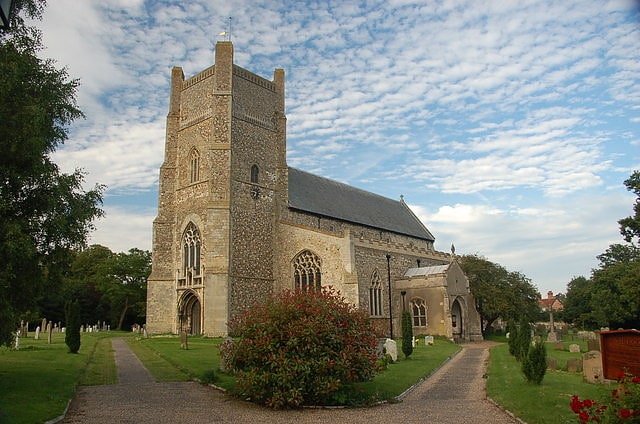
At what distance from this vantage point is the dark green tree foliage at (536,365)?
13.6 meters

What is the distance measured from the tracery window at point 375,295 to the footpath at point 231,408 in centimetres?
1977

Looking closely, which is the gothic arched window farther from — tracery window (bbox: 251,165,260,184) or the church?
tracery window (bbox: 251,165,260,184)

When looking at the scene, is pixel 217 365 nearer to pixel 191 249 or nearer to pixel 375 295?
pixel 191 249

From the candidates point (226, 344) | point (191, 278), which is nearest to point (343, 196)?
point (191, 278)

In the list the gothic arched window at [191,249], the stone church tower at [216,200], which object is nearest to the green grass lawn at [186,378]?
the stone church tower at [216,200]

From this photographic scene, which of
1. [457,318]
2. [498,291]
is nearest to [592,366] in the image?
[457,318]

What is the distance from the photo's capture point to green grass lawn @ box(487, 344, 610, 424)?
9969 mm


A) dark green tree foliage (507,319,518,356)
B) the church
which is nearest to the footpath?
dark green tree foliage (507,319,518,356)

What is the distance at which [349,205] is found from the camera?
43562 mm

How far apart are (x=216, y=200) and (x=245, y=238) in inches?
122

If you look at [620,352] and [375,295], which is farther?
[375,295]

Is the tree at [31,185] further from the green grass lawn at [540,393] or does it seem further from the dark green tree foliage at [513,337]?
the dark green tree foliage at [513,337]

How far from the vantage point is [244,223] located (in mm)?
33750

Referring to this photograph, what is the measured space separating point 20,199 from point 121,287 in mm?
45790
